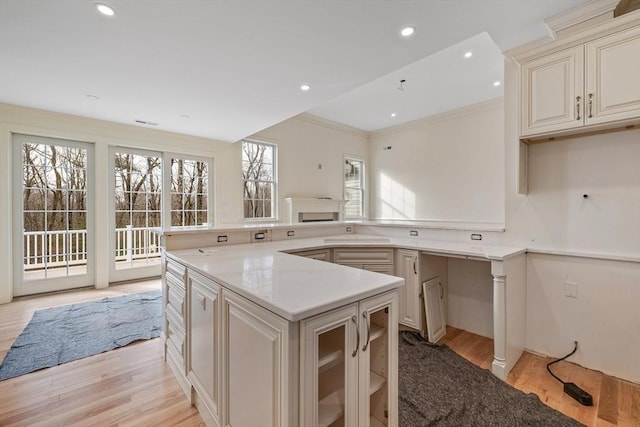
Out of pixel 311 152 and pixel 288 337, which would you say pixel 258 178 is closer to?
pixel 311 152

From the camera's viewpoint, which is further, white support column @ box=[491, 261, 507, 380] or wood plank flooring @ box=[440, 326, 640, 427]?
white support column @ box=[491, 261, 507, 380]

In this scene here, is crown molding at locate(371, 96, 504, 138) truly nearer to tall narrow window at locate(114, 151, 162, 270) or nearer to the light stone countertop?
the light stone countertop

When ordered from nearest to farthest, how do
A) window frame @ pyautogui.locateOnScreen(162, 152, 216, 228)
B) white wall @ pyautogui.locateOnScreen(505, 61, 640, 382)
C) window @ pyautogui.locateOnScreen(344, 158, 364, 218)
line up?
white wall @ pyautogui.locateOnScreen(505, 61, 640, 382) < window frame @ pyautogui.locateOnScreen(162, 152, 216, 228) < window @ pyautogui.locateOnScreen(344, 158, 364, 218)

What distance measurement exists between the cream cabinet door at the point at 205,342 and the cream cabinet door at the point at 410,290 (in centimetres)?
179

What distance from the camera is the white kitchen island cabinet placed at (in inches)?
A: 37.7

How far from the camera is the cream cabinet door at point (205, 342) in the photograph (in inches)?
55.9

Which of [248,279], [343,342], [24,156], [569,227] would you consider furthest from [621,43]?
[24,156]

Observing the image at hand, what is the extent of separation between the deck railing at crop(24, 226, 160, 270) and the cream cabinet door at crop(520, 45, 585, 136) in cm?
440

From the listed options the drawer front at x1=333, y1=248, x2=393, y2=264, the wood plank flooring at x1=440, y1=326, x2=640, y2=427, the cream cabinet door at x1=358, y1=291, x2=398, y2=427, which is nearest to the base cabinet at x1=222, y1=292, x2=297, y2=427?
the cream cabinet door at x1=358, y1=291, x2=398, y2=427

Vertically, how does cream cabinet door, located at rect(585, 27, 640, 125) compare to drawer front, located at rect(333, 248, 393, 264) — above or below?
above

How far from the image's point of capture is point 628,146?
1.94m

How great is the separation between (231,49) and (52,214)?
149 inches

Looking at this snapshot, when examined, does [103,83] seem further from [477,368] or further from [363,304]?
[477,368]

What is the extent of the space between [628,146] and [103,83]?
4.73 m
